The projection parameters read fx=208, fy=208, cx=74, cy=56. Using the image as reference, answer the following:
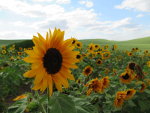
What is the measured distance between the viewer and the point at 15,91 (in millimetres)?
4547

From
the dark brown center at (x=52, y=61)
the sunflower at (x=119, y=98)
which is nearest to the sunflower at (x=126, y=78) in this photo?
the sunflower at (x=119, y=98)

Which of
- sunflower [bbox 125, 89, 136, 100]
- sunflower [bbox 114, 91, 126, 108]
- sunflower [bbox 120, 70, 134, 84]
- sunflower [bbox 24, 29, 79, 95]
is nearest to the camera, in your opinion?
sunflower [bbox 24, 29, 79, 95]


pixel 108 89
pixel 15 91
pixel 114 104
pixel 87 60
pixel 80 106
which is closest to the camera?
pixel 80 106

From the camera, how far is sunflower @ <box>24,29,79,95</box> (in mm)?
1293

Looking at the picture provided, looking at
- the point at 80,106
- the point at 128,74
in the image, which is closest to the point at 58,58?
the point at 80,106

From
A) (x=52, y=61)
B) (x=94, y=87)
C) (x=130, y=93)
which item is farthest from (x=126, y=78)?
(x=52, y=61)

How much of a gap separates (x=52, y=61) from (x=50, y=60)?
0.05 ft

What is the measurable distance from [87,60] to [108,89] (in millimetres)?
3196

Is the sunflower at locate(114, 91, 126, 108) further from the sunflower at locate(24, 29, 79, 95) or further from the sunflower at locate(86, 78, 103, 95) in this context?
the sunflower at locate(24, 29, 79, 95)

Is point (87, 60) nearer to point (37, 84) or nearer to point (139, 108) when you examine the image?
point (139, 108)

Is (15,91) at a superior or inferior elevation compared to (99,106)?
inferior

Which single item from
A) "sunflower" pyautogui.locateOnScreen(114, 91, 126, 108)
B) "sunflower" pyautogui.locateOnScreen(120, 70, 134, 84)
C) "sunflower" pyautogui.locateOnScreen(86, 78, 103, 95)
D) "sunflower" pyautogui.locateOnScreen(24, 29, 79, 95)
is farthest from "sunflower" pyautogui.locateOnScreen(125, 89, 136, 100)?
"sunflower" pyautogui.locateOnScreen(24, 29, 79, 95)

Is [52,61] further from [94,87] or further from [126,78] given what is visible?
[126,78]

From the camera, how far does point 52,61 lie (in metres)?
1.40
